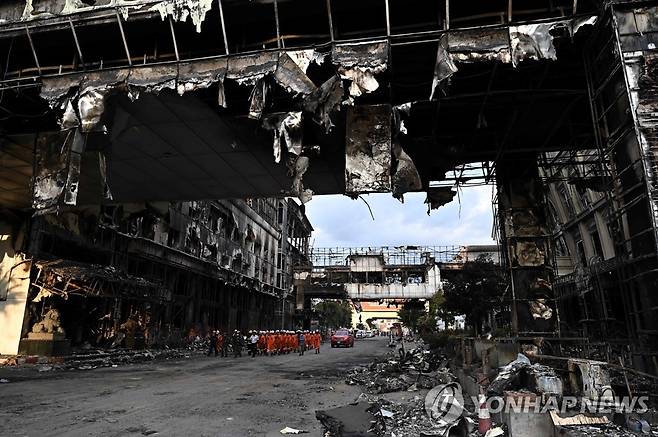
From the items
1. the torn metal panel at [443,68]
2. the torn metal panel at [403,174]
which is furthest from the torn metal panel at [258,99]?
the torn metal panel at [443,68]

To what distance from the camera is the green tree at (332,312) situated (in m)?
81.3

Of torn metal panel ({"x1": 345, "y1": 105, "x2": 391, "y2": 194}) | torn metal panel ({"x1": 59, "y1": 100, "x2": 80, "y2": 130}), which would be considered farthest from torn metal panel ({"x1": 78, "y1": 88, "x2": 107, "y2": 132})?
torn metal panel ({"x1": 345, "y1": 105, "x2": 391, "y2": 194})

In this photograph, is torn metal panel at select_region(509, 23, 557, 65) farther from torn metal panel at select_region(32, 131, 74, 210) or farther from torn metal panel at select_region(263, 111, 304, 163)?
torn metal panel at select_region(32, 131, 74, 210)

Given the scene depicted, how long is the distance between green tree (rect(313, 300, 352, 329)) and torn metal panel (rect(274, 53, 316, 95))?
67321 mm

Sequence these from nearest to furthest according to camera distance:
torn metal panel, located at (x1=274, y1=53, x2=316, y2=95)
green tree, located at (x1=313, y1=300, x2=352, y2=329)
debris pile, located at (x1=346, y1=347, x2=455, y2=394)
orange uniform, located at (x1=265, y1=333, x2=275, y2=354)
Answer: torn metal panel, located at (x1=274, y1=53, x2=316, y2=95)
debris pile, located at (x1=346, y1=347, x2=455, y2=394)
orange uniform, located at (x1=265, y1=333, x2=275, y2=354)
green tree, located at (x1=313, y1=300, x2=352, y2=329)

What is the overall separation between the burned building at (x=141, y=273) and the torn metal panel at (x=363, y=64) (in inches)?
283

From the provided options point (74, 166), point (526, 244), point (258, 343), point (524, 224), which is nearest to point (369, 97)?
point (524, 224)

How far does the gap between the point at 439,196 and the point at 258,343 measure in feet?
67.0

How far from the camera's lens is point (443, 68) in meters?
9.00

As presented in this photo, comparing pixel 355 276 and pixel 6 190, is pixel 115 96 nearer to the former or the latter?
pixel 6 190

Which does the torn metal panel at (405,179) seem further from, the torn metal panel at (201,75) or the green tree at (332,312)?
the green tree at (332,312)

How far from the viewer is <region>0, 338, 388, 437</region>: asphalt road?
7027 mm

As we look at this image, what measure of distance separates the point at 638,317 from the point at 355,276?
48.4 m

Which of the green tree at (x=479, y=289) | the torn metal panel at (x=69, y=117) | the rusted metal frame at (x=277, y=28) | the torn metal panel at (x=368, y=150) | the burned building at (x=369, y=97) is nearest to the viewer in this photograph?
the burned building at (x=369, y=97)
